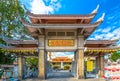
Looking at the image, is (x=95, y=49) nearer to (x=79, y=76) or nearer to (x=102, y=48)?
(x=102, y=48)

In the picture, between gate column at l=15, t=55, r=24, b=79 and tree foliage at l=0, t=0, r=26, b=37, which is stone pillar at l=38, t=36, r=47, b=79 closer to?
gate column at l=15, t=55, r=24, b=79

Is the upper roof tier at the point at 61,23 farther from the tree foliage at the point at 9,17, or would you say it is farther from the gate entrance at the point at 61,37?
the tree foliage at the point at 9,17

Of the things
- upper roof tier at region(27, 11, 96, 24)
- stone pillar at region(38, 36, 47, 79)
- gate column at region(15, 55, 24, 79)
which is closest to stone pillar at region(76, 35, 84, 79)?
upper roof tier at region(27, 11, 96, 24)

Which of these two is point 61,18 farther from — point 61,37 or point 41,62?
point 41,62

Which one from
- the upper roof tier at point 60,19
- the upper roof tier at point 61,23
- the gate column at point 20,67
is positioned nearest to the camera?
the upper roof tier at point 61,23

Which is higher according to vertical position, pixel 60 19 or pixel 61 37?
pixel 60 19

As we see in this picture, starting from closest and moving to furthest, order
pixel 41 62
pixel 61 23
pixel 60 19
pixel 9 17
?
pixel 41 62
pixel 60 19
pixel 61 23
pixel 9 17

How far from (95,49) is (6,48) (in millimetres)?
7864

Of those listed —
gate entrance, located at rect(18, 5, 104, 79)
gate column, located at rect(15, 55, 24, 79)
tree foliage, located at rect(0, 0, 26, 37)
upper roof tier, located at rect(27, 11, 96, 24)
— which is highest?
tree foliage, located at rect(0, 0, 26, 37)

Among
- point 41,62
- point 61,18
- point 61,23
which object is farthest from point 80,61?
point 61,18

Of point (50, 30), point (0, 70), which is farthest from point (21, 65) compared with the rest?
point (50, 30)

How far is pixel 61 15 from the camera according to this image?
21.3 m

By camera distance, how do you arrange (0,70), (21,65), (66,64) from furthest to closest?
(66,64) < (21,65) < (0,70)

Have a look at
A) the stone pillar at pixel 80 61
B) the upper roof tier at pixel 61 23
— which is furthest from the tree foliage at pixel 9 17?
the stone pillar at pixel 80 61
